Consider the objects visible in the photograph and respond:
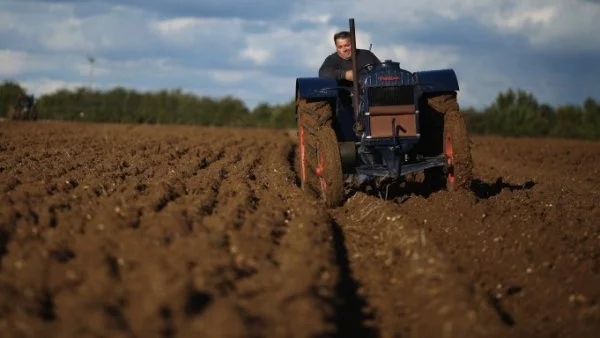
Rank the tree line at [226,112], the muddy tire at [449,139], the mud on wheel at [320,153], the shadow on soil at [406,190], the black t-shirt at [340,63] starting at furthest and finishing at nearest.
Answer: the tree line at [226,112] → the shadow on soil at [406,190] → the black t-shirt at [340,63] → the muddy tire at [449,139] → the mud on wheel at [320,153]

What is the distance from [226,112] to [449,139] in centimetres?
4620

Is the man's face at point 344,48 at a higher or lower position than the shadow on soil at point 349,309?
higher

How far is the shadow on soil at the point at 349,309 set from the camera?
211 inches

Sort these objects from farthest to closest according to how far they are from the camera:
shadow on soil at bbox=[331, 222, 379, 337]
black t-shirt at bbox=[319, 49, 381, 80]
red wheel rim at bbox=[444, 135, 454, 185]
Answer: black t-shirt at bbox=[319, 49, 381, 80] < red wheel rim at bbox=[444, 135, 454, 185] < shadow on soil at bbox=[331, 222, 379, 337]

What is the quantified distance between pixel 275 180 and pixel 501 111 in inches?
1464

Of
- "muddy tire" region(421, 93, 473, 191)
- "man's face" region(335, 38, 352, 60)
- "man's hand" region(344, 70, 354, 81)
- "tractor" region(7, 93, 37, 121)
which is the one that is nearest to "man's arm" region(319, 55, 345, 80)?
"man's face" region(335, 38, 352, 60)

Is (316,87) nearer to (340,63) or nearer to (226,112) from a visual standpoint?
(340,63)

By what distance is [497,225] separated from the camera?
8547mm

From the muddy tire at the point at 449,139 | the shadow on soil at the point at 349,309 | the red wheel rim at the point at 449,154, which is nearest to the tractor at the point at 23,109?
the muddy tire at the point at 449,139

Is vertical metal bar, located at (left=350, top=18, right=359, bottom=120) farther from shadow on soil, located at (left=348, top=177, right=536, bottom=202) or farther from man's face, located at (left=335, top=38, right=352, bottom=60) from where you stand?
shadow on soil, located at (left=348, top=177, right=536, bottom=202)

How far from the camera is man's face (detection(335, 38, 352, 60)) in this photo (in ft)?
37.0

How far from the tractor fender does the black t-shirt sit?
12.6 inches

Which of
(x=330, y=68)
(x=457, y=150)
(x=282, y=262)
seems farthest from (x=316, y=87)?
(x=282, y=262)

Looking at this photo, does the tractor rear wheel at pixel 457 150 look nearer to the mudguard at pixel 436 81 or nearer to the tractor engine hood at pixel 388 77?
the mudguard at pixel 436 81
